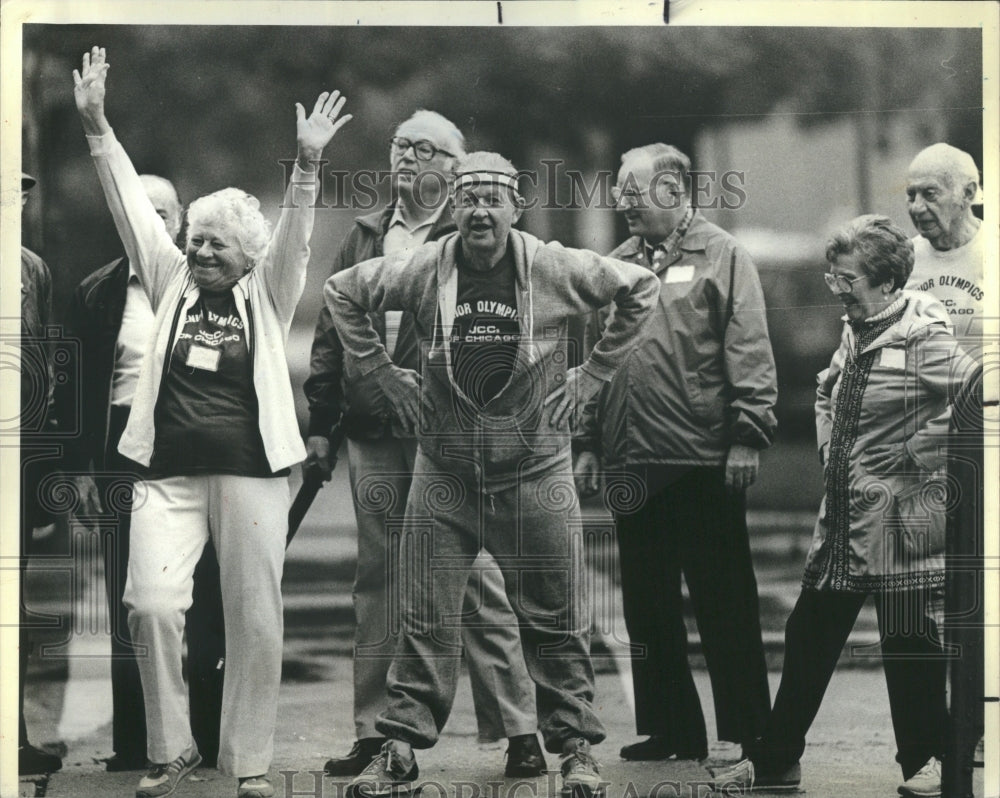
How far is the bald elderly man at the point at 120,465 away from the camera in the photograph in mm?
5461

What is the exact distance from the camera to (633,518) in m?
5.53

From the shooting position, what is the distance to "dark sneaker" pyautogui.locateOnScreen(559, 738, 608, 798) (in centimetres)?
543

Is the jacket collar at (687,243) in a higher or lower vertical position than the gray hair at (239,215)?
lower

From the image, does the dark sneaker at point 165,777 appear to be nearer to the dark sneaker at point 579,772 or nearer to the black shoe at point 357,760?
the black shoe at point 357,760

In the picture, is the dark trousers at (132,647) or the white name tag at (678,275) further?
the white name tag at (678,275)

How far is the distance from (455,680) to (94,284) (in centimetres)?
235

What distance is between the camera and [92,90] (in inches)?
218

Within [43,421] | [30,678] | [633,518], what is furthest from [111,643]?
[633,518]

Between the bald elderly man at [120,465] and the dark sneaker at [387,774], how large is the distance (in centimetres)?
65

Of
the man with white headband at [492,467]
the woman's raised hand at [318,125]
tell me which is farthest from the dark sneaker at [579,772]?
the woman's raised hand at [318,125]

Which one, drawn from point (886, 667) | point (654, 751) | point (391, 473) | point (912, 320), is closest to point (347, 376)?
point (391, 473)

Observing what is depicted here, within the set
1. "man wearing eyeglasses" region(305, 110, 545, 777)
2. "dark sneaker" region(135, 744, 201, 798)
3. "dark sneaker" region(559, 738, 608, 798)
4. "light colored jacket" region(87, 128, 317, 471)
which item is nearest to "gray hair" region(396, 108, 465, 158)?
"man wearing eyeglasses" region(305, 110, 545, 777)

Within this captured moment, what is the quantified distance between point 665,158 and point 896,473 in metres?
1.74

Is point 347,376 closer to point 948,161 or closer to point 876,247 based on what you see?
point 876,247
